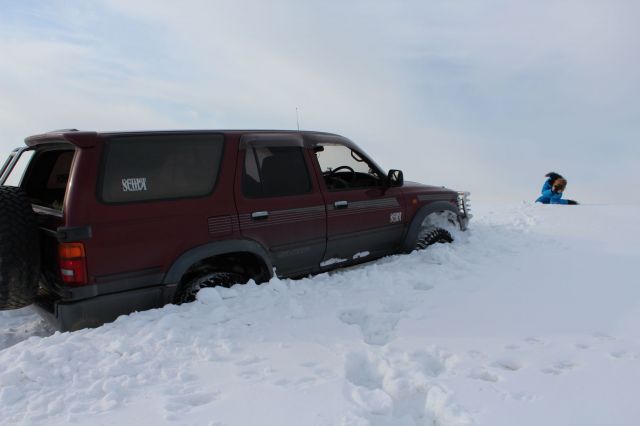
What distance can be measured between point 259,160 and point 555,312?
2.99 meters

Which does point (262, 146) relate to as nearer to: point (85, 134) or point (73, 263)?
Answer: point (85, 134)

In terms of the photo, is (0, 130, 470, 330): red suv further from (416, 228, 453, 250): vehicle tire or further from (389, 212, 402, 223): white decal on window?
(416, 228, 453, 250): vehicle tire

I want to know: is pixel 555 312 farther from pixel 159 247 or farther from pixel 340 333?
pixel 159 247

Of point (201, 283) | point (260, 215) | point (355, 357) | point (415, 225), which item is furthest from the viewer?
point (415, 225)

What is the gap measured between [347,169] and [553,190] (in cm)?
831

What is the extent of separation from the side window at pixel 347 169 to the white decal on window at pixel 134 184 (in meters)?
1.95

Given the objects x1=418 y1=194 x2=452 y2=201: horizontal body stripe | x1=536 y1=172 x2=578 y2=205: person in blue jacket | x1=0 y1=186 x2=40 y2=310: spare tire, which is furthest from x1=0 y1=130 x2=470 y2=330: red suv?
x1=536 y1=172 x2=578 y2=205: person in blue jacket

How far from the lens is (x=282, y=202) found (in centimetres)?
412

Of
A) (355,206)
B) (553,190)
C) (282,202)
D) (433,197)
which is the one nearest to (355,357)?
(282,202)

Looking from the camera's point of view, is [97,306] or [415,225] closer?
[97,306]

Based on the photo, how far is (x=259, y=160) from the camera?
408 centimetres

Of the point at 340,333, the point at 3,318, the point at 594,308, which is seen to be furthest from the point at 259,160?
the point at 594,308

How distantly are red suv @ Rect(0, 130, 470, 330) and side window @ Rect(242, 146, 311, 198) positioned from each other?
0.04 feet

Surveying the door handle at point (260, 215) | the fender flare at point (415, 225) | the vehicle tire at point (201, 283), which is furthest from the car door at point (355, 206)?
the vehicle tire at point (201, 283)
